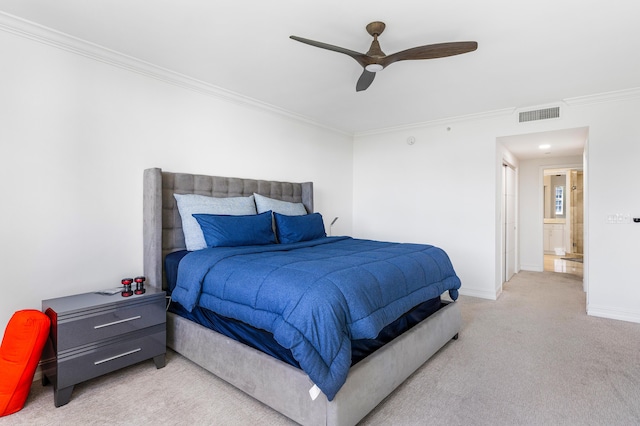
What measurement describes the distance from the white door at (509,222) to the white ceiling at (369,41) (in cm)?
178

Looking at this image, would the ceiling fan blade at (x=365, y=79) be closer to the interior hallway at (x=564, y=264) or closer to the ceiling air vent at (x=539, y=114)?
the ceiling air vent at (x=539, y=114)

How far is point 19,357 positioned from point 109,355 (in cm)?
47

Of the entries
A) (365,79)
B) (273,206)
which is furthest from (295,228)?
(365,79)

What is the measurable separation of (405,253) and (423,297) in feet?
1.26

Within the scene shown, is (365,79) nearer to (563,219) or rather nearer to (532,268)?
(532,268)

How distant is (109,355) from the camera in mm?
2234

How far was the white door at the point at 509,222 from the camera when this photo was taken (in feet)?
17.4

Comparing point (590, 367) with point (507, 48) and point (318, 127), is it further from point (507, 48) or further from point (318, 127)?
point (318, 127)

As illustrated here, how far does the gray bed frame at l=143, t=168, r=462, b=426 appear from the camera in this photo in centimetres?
174

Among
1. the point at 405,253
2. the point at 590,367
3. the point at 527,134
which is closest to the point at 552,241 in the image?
the point at 527,134

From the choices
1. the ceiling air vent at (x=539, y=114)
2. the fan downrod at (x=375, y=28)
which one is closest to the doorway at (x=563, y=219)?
the ceiling air vent at (x=539, y=114)

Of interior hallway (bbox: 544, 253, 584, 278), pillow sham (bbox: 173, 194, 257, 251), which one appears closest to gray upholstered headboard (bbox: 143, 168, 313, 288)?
pillow sham (bbox: 173, 194, 257, 251)

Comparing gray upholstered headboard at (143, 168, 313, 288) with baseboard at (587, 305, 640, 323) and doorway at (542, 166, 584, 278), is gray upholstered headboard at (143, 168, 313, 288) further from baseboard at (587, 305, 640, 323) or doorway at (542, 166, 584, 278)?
doorway at (542, 166, 584, 278)

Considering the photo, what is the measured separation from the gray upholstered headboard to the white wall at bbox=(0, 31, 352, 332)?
0.14 metres
